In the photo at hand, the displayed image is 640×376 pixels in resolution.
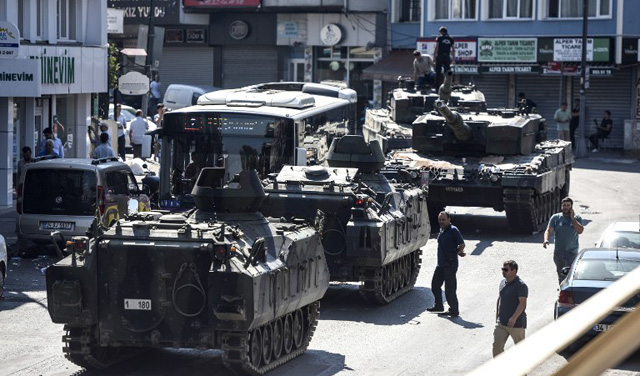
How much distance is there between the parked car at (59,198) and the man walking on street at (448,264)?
6.20m

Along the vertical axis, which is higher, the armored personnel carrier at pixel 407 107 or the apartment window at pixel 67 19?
the apartment window at pixel 67 19

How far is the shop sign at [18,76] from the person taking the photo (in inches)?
926

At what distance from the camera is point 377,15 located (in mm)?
49094

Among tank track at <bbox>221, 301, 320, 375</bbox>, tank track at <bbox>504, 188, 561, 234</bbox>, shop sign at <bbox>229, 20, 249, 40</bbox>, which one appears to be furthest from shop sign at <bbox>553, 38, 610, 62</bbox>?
tank track at <bbox>221, 301, 320, 375</bbox>

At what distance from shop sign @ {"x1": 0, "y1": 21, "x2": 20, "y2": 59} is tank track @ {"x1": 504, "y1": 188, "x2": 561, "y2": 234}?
9845mm

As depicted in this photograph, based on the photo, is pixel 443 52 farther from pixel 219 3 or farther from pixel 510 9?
pixel 219 3

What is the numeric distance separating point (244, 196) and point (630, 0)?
32.8 metres

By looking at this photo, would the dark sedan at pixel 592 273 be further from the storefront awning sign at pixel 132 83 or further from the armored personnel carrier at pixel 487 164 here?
the storefront awning sign at pixel 132 83

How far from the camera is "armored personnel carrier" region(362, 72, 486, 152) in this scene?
26391 mm

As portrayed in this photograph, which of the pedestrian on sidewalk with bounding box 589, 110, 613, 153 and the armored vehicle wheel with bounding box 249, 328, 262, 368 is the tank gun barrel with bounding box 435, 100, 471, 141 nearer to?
the armored vehicle wheel with bounding box 249, 328, 262, 368

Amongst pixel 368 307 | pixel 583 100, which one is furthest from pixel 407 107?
pixel 583 100

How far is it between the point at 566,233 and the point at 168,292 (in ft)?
22.5

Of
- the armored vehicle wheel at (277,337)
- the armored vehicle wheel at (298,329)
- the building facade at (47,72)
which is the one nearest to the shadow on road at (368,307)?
the armored vehicle wheel at (298,329)

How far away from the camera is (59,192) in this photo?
18734 millimetres
